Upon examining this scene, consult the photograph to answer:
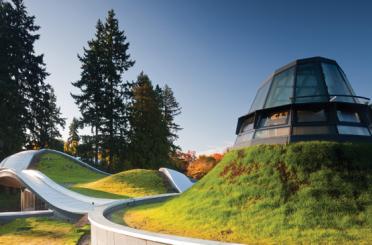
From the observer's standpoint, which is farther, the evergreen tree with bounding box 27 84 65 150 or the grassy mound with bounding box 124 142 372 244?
the evergreen tree with bounding box 27 84 65 150

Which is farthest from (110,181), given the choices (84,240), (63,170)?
(84,240)

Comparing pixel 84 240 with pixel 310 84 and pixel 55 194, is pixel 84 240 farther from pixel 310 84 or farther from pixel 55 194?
pixel 55 194

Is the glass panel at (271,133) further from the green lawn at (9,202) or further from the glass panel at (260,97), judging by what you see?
the green lawn at (9,202)

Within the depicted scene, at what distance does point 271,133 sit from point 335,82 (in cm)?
264

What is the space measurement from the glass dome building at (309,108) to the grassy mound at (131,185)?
1665cm

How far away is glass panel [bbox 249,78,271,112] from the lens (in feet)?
35.7

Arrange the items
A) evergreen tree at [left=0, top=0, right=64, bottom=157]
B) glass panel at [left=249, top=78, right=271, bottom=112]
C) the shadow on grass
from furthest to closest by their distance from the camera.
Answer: evergreen tree at [left=0, top=0, right=64, bottom=157] → the shadow on grass → glass panel at [left=249, top=78, right=271, bottom=112]

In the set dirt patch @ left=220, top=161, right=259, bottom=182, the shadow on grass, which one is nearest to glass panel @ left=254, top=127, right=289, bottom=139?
dirt patch @ left=220, top=161, right=259, bottom=182

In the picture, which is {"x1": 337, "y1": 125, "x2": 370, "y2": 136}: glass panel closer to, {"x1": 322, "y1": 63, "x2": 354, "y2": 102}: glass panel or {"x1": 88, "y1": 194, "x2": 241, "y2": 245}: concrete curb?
{"x1": 322, "y1": 63, "x2": 354, "y2": 102}: glass panel

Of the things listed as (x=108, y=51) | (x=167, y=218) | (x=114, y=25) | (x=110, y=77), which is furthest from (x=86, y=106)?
(x=167, y=218)

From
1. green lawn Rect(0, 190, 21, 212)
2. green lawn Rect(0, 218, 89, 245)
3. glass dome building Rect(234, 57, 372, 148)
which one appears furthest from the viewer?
green lawn Rect(0, 190, 21, 212)

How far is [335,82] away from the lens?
33.4 ft

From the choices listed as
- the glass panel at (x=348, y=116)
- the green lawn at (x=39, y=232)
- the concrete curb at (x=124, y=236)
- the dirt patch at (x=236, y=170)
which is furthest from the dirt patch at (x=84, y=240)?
the glass panel at (x=348, y=116)

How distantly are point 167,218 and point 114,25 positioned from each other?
170 feet
